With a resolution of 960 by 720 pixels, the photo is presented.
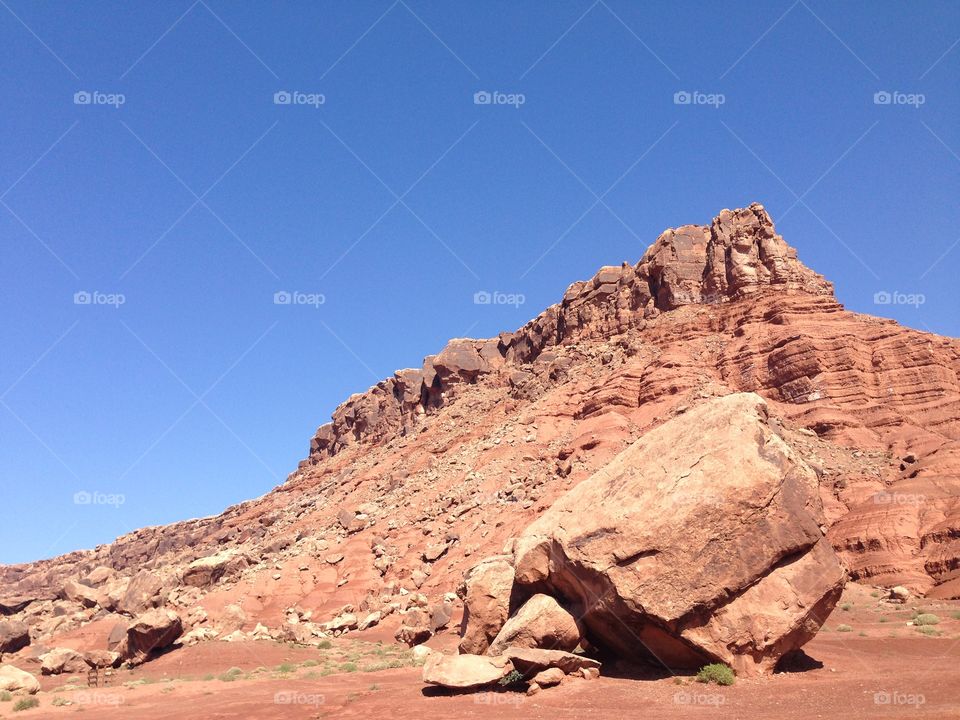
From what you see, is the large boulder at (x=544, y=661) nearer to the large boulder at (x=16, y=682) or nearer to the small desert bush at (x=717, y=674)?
the small desert bush at (x=717, y=674)

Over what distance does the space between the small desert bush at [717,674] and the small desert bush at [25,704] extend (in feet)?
57.7

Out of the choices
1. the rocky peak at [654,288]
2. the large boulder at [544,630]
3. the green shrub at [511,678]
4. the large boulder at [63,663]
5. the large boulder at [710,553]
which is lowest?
the large boulder at [63,663]

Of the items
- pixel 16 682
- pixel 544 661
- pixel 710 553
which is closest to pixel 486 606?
pixel 544 661

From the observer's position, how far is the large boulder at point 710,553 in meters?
12.4

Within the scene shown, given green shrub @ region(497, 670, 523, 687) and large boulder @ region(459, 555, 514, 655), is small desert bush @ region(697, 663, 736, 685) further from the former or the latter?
large boulder @ region(459, 555, 514, 655)

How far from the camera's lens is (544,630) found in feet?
46.9

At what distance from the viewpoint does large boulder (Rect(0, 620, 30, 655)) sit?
112 feet

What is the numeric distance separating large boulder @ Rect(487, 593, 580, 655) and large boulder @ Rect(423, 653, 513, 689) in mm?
773

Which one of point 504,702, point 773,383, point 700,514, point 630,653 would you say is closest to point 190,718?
point 504,702

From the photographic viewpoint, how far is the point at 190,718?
14469mm

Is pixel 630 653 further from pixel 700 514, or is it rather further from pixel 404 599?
pixel 404 599

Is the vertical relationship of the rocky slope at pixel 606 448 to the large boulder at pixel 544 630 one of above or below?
above

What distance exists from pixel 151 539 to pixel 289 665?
91104 millimetres

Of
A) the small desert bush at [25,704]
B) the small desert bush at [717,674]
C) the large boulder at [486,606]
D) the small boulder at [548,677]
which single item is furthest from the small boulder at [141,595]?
the small desert bush at [717,674]
